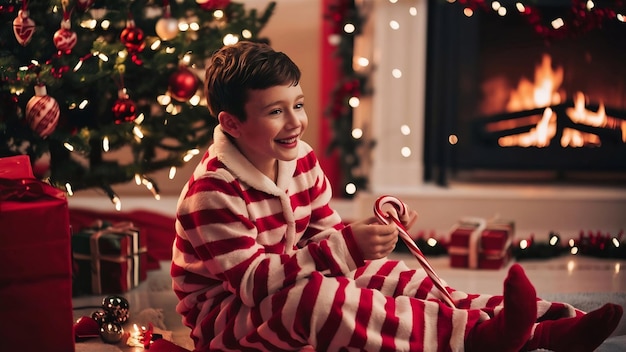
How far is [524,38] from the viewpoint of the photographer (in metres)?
3.41

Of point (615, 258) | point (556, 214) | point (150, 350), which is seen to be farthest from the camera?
point (556, 214)

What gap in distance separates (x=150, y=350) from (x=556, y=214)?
189 centimetres

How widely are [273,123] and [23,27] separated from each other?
0.76 m

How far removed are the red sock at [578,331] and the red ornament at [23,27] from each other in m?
1.34

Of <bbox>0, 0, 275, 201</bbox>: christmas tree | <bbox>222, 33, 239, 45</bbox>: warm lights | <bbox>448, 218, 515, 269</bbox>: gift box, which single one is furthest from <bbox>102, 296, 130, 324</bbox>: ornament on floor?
<bbox>448, 218, 515, 269</bbox>: gift box

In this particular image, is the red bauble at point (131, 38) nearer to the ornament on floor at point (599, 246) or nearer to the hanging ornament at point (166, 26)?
the hanging ornament at point (166, 26)

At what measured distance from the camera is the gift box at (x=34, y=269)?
1.65m

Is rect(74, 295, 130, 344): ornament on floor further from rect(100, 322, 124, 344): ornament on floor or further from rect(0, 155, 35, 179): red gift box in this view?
rect(0, 155, 35, 179): red gift box

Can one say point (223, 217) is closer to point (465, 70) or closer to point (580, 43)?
point (465, 70)

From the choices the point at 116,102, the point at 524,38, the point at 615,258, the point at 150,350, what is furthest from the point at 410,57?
the point at 150,350

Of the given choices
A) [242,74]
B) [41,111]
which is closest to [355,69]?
[41,111]

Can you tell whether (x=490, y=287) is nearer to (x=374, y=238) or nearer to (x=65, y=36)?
(x=374, y=238)

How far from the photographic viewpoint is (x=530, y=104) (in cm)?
341

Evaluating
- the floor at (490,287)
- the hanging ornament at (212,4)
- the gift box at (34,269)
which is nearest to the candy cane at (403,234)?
the floor at (490,287)
